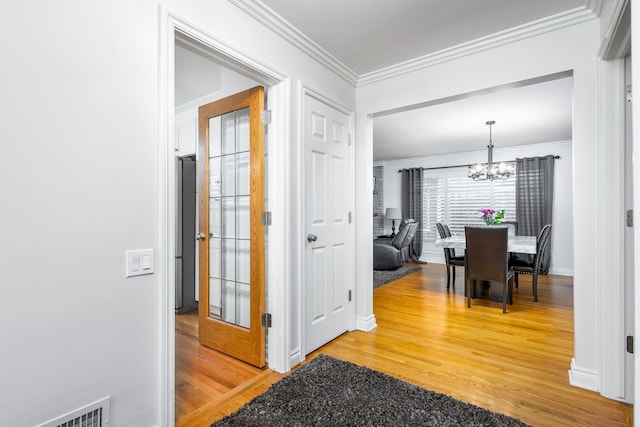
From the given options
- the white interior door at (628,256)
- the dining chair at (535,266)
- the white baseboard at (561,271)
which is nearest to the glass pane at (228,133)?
the white interior door at (628,256)

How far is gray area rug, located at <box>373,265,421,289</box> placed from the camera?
5210mm

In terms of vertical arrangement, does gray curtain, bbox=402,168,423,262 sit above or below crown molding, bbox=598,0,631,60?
below

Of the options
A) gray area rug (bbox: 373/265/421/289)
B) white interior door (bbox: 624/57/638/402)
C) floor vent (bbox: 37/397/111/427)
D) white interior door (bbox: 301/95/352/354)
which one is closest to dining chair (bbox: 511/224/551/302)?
gray area rug (bbox: 373/265/421/289)

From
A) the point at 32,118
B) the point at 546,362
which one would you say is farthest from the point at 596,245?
the point at 32,118

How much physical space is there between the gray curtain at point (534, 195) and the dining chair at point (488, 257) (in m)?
2.86

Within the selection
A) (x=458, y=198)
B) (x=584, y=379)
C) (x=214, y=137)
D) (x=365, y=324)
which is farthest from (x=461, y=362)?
(x=458, y=198)

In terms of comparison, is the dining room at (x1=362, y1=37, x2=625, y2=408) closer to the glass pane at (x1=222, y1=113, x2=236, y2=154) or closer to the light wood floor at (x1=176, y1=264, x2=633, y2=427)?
the light wood floor at (x1=176, y1=264, x2=633, y2=427)

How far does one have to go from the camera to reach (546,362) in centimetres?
240

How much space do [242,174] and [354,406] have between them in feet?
5.89

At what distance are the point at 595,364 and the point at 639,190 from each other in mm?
1794

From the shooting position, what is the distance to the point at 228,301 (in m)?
2.61

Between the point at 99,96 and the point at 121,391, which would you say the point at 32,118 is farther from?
the point at 121,391

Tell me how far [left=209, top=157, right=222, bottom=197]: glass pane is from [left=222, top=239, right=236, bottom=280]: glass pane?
1.39ft

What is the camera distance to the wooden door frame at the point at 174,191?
1.52 meters
